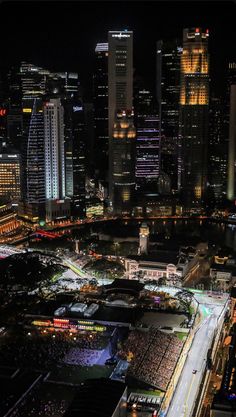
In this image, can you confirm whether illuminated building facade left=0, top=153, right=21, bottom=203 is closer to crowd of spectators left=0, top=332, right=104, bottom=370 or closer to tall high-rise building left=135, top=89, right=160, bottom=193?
tall high-rise building left=135, top=89, right=160, bottom=193

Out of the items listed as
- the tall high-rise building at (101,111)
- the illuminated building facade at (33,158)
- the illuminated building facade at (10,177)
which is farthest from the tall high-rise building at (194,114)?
the illuminated building facade at (10,177)

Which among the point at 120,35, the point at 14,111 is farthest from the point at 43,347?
the point at 14,111

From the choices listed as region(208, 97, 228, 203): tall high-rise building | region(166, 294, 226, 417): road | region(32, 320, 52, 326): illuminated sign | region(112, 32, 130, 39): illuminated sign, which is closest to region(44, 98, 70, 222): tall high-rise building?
region(112, 32, 130, 39): illuminated sign

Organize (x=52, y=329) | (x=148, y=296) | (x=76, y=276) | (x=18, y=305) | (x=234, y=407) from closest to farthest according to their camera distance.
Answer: (x=234, y=407) → (x=52, y=329) → (x=18, y=305) → (x=148, y=296) → (x=76, y=276)

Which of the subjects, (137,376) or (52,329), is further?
(52,329)

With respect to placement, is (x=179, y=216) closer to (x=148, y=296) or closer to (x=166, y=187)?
(x=166, y=187)

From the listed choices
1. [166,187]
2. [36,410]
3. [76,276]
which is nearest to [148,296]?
[76,276]

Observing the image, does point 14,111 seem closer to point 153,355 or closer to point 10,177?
point 10,177
